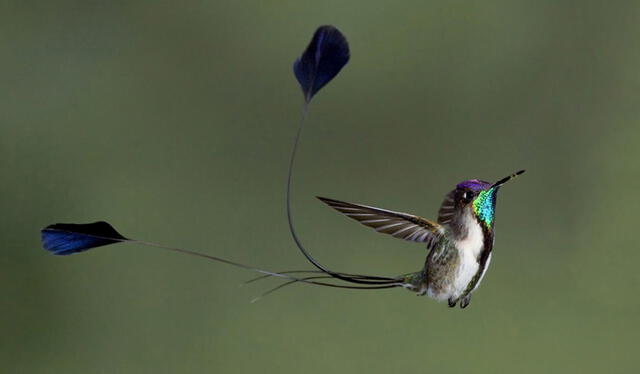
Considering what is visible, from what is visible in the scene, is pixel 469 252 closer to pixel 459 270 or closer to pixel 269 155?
pixel 459 270

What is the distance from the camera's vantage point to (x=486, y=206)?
0.33 meters

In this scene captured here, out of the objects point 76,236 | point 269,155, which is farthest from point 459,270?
point 269,155

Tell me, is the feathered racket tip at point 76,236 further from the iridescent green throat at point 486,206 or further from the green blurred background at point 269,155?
the green blurred background at point 269,155

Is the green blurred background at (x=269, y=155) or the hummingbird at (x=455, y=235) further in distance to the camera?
the green blurred background at (x=269, y=155)

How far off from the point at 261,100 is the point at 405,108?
0.27 metres

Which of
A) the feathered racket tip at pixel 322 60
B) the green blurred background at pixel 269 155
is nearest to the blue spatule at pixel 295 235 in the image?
the feathered racket tip at pixel 322 60

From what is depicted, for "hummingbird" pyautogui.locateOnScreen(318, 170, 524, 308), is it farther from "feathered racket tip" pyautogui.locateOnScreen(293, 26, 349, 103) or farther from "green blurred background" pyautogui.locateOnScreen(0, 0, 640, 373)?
"green blurred background" pyautogui.locateOnScreen(0, 0, 640, 373)

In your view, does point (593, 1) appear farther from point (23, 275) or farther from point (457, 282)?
point (457, 282)

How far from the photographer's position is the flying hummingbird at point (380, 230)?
315 mm

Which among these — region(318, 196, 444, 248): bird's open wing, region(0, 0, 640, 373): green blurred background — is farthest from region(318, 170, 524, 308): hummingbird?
region(0, 0, 640, 373): green blurred background

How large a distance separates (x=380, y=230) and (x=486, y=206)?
75 mm

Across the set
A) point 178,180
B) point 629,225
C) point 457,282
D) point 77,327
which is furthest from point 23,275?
point 457,282

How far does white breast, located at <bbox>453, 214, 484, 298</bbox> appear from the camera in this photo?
1.13 feet

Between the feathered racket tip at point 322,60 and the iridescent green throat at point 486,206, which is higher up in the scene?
the feathered racket tip at point 322,60
